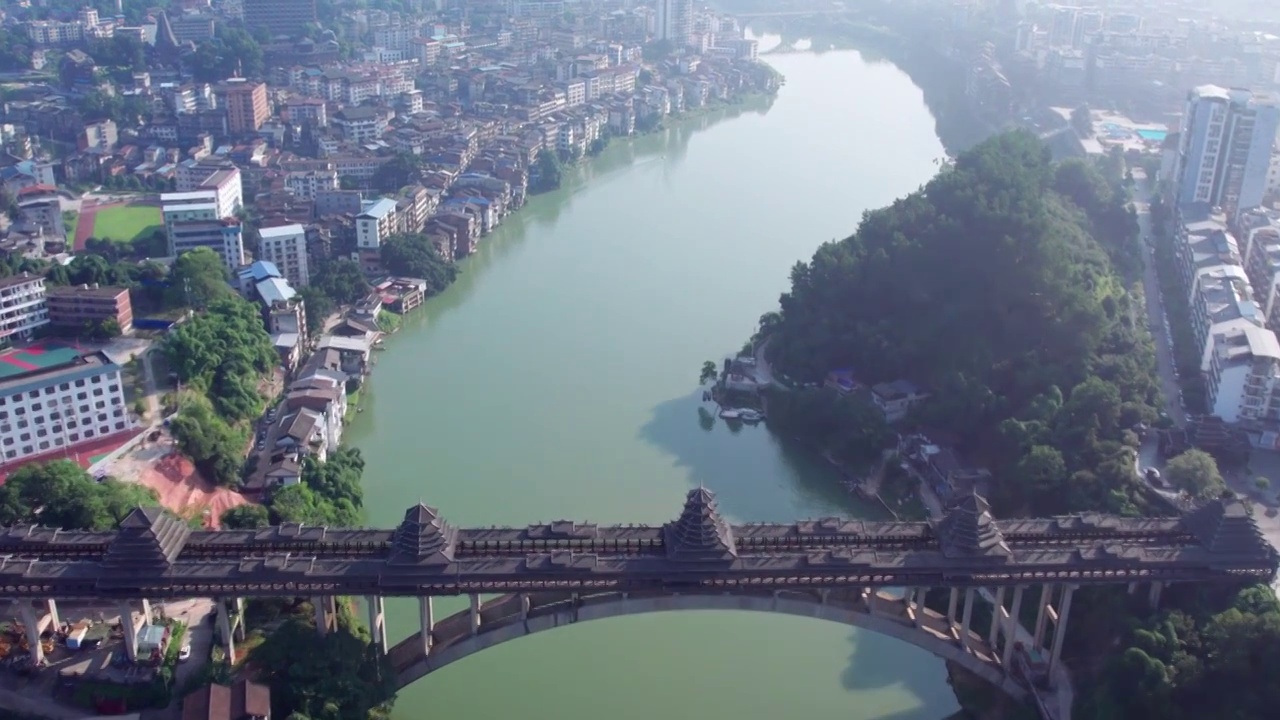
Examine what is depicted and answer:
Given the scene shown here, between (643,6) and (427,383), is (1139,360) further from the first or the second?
(643,6)

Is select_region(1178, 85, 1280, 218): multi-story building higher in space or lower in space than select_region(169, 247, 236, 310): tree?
higher

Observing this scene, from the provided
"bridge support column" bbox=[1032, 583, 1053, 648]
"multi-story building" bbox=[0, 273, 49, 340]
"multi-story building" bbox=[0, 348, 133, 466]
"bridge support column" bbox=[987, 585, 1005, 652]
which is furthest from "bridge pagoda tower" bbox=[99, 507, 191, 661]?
"multi-story building" bbox=[0, 273, 49, 340]

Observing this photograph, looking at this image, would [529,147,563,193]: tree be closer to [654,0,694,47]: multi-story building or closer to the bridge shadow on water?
the bridge shadow on water

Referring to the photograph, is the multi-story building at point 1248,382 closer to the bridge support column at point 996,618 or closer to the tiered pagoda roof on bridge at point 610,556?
the tiered pagoda roof on bridge at point 610,556

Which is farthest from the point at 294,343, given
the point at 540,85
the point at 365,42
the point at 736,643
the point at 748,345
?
the point at 365,42

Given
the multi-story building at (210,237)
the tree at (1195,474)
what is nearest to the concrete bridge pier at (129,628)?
the tree at (1195,474)

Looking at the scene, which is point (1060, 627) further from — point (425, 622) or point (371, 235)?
point (371, 235)

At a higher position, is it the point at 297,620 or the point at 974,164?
the point at 974,164
